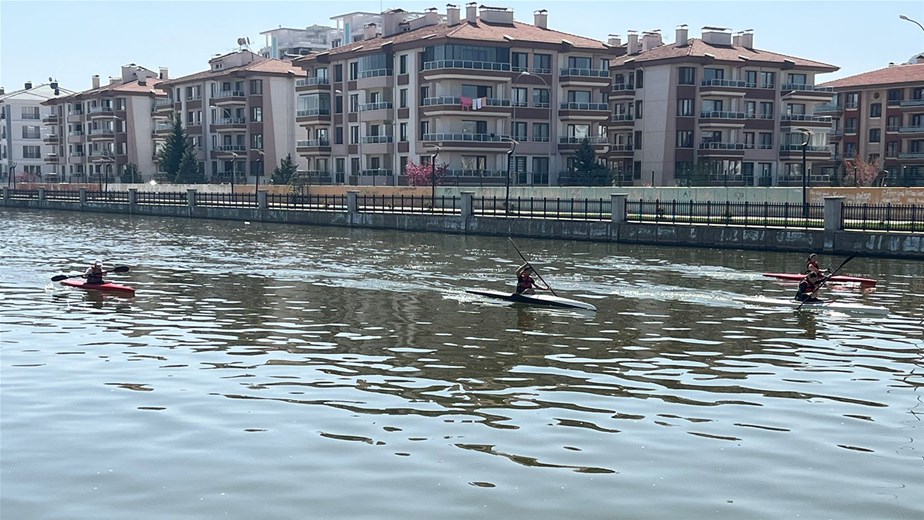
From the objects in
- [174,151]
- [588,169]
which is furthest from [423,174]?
[174,151]

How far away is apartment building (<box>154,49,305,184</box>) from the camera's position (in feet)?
375

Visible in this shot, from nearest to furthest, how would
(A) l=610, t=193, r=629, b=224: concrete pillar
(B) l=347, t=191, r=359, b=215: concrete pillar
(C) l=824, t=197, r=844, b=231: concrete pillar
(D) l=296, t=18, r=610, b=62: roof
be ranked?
(C) l=824, t=197, r=844, b=231: concrete pillar
(A) l=610, t=193, r=629, b=224: concrete pillar
(B) l=347, t=191, r=359, b=215: concrete pillar
(D) l=296, t=18, r=610, b=62: roof

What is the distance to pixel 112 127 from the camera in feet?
454

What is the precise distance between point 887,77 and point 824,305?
86.4m

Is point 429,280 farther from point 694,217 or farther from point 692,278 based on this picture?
point 694,217

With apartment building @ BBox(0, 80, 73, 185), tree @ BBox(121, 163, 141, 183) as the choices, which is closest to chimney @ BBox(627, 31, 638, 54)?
tree @ BBox(121, 163, 141, 183)

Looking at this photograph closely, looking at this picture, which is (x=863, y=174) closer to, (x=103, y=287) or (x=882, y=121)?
(x=882, y=121)

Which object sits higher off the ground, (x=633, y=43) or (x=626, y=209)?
(x=633, y=43)

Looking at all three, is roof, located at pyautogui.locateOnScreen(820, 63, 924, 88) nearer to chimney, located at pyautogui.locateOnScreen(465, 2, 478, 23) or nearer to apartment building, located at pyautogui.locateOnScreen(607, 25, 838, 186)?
apartment building, located at pyautogui.locateOnScreen(607, 25, 838, 186)

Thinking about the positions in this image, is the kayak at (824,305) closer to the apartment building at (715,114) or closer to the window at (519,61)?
the apartment building at (715,114)

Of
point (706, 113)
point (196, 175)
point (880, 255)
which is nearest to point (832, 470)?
point (880, 255)

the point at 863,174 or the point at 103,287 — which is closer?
the point at 103,287

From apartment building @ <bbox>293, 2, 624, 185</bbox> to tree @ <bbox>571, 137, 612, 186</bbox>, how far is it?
111 inches

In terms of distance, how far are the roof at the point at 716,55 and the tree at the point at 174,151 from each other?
50618 mm
